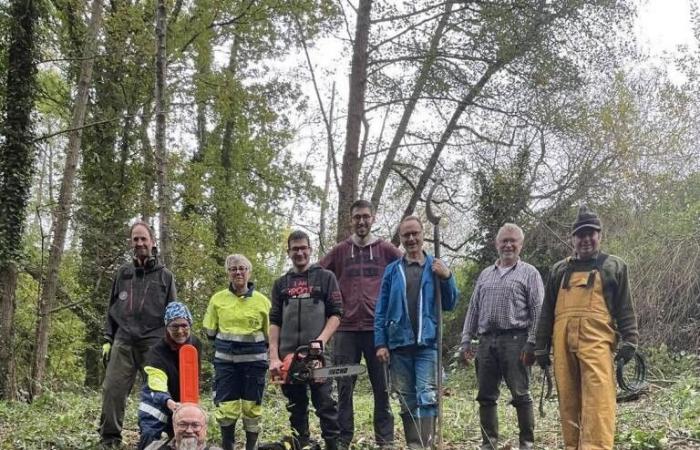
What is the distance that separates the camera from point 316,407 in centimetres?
486

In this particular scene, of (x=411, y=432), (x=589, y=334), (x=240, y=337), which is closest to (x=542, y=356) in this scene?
(x=589, y=334)

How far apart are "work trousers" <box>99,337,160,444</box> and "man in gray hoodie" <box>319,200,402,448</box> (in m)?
1.63

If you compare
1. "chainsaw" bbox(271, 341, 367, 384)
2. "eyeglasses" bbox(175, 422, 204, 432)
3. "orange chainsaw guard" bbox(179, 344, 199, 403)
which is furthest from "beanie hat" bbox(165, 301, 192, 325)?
"eyeglasses" bbox(175, 422, 204, 432)

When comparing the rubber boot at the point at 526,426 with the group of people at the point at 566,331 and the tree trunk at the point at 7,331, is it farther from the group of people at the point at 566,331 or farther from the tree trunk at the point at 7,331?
the tree trunk at the point at 7,331

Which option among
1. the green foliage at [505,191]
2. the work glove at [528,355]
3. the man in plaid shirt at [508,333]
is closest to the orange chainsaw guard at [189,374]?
the man in plaid shirt at [508,333]

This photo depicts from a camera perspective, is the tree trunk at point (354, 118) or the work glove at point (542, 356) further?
the tree trunk at point (354, 118)

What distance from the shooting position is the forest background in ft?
35.7

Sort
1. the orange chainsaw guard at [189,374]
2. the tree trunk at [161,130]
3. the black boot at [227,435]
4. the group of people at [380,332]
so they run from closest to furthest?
the orange chainsaw guard at [189,374]
the group of people at [380,332]
the black boot at [227,435]
the tree trunk at [161,130]

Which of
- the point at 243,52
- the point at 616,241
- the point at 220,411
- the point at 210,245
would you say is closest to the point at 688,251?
the point at 616,241

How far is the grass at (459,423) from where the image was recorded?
5240 mm

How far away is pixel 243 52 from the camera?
2044 cm

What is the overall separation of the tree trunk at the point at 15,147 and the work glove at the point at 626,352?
10.1 metres

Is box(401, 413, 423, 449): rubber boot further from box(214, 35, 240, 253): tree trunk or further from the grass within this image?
box(214, 35, 240, 253): tree trunk

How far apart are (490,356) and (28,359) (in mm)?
9982
